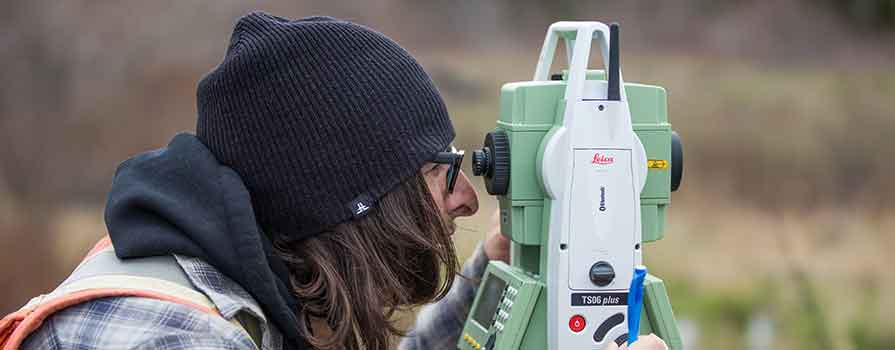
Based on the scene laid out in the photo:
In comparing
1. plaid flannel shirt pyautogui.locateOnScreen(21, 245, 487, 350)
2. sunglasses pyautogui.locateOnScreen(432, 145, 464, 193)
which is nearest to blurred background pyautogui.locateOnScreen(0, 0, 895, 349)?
sunglasses pyautogui.locateOnScreen(432, 145, 464, 193)

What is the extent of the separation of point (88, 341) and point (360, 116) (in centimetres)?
47

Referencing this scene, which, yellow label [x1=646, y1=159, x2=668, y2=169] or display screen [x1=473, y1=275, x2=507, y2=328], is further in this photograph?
display screen [x1=473, y1=275, x2=507, y2=328]

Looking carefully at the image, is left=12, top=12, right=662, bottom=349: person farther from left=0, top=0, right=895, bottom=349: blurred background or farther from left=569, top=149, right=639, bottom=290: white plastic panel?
left=0, top=0, right=895, bottom=349: blurred background

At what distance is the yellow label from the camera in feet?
5.22

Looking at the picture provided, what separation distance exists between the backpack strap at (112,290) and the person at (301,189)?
0.01 meters

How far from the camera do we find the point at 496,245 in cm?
188

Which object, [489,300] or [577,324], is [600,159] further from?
[489,300]

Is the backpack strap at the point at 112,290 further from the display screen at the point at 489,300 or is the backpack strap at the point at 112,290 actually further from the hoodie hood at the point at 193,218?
the display screen at the point at 489,300

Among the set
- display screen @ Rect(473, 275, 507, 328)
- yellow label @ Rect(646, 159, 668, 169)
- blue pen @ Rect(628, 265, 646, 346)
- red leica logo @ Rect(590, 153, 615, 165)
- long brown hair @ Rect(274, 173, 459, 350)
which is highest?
red leica logo @ Rect(590, 153, 615, 165)

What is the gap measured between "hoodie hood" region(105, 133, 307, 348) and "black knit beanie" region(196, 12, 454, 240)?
59 mm

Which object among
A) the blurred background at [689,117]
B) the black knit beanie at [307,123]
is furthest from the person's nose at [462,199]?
the blurred background at [689,117]

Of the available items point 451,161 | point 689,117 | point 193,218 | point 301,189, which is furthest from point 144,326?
point 689,117

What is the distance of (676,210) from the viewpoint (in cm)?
482

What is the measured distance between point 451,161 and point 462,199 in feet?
0.43
